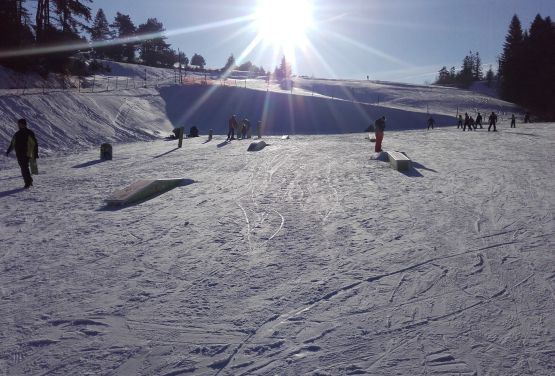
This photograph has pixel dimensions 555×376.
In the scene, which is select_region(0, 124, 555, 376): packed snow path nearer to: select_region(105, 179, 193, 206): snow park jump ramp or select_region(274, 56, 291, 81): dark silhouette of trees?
select_region(105, 179, 193, 206): snow park jump ramp

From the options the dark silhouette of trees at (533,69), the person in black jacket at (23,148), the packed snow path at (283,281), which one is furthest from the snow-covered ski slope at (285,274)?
the dark silhouette of trees at (533,69)

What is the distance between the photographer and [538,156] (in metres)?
15.9

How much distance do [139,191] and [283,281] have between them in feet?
18.1

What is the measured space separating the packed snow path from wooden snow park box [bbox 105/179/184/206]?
1.25ft

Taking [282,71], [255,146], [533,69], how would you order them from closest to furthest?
[255,146] < [533,69] < [282,71]

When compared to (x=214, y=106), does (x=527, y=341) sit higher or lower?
lower

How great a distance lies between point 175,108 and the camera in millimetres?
44844

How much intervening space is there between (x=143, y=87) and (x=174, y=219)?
144 feet

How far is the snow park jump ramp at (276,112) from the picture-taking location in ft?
138

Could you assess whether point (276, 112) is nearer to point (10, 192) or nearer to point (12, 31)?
point (12, 31)

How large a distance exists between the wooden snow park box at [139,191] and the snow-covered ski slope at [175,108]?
12.7m

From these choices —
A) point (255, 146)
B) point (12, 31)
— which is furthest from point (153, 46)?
point (255, 146)

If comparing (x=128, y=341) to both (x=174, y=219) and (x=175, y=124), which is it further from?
(x=175, y=124)

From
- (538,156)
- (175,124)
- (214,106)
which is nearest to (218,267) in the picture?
(538,156)
